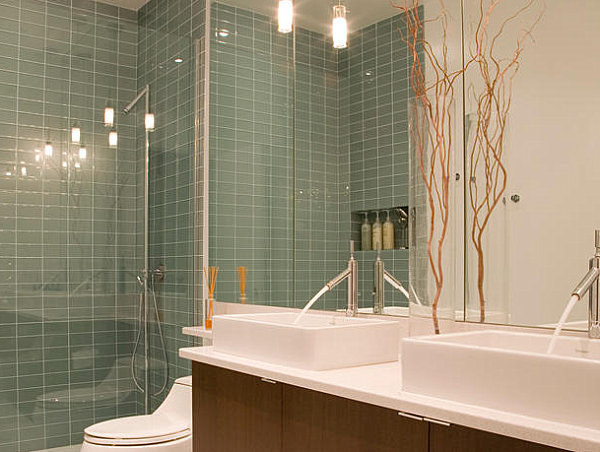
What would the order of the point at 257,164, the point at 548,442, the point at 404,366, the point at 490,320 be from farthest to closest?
the point at 257,164 < the point at 490,320 < the point at 404,366 < the point at 548,442

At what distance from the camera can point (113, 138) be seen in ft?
10.4

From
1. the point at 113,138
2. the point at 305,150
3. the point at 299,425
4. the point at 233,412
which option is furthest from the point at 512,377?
the point at 113,138

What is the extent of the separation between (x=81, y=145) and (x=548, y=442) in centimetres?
266

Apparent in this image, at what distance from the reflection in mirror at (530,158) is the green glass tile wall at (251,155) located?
0.99 m

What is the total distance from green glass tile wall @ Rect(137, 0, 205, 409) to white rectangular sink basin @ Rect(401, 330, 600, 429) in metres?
1.98

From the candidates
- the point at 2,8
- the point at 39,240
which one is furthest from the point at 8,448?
the point at 2,8

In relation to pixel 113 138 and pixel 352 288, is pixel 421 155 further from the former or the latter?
pixel 113 138

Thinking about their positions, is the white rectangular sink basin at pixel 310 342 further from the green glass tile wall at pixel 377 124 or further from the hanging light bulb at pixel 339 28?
the hanging light bulb at pixel 339 28

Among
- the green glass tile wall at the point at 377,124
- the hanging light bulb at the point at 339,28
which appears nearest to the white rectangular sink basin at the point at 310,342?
the green glass tile wall at the point at 377,124

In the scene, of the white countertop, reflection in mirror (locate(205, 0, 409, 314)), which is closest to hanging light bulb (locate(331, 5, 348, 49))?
reflection in mirror (locate(205, 0, 409, 314))

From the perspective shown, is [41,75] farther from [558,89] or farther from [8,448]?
[558,89]

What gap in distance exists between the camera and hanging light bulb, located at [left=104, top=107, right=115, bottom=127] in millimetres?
3149

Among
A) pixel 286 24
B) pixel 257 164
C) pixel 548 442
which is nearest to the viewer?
pixel 548 442

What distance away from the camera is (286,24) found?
261cm
